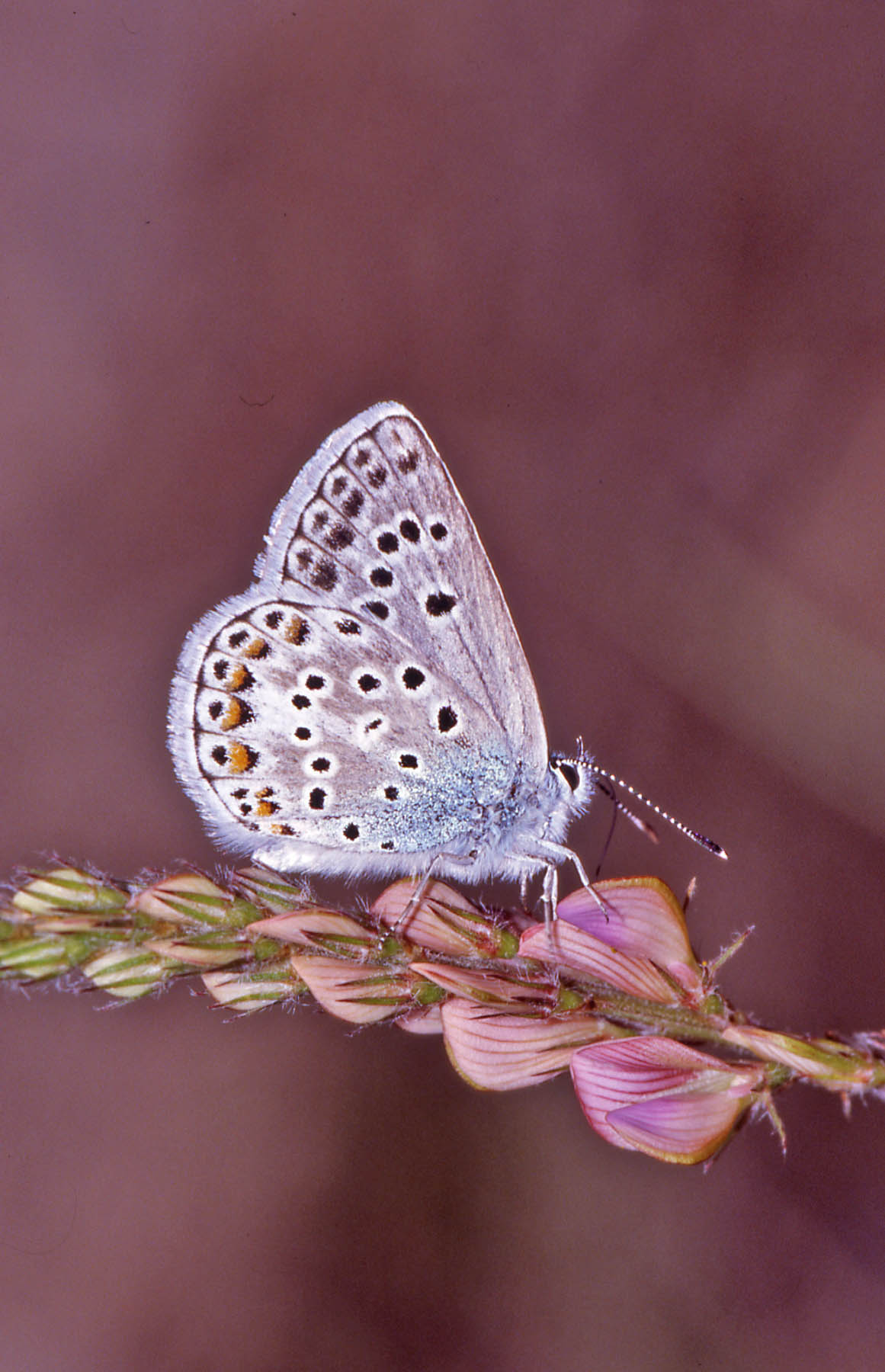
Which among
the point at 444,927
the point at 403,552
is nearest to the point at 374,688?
the point at 403,552

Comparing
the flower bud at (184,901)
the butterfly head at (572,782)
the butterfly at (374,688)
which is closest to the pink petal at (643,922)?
the butterfly at (374,688)

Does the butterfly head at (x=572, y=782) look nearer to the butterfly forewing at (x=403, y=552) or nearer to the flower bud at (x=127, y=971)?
the butterfly forewing at (x=403, y=552)

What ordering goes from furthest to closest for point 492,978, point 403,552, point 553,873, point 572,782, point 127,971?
point 572,782 < point 403,552 < point 553,873 < point 492,978 < point 127,971

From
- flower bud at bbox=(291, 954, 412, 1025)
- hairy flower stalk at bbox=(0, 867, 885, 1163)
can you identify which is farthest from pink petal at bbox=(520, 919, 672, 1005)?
flower bud at bbox=(291, 954, 412, 1025)

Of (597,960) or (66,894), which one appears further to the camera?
(597,960)

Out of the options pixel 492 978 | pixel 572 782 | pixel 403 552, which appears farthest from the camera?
pixel 572 782

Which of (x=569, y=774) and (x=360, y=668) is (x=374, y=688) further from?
(x=569, y=774)
